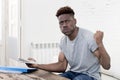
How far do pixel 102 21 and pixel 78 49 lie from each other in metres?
1.01

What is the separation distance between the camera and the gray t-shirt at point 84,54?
78.5 inches

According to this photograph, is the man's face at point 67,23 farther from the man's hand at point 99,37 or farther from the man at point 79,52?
the man's hand at point 99,37

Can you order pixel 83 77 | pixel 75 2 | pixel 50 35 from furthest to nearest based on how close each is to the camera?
1. pixel 50 35
2. pixel 75 2
3. pixel 83 77


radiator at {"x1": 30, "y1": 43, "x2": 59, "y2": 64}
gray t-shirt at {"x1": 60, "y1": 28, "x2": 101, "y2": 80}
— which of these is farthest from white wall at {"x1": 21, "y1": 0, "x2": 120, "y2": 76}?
gray t-shirt at {"x1": 60, "y1": 28, "x2": 101, "y2": 80}

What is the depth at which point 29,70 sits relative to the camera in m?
1.99

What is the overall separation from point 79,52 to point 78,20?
1.45 meters

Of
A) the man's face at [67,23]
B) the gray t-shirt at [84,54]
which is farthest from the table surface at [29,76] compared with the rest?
the man's face at [67,23]

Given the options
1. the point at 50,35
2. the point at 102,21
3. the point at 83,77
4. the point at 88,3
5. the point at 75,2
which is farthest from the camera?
the point at 50,35

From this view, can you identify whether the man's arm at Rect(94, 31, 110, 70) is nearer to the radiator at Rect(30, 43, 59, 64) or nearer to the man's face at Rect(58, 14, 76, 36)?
the man's face at Rect(58, 14, 76, 36)

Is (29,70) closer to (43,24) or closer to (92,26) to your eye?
(92,26)

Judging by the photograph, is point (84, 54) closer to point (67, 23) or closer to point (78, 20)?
point (67, 23)

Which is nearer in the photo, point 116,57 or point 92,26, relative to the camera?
point 116,57

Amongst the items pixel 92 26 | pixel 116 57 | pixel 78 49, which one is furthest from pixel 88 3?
pixel 78 49

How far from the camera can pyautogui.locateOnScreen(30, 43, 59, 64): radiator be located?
143 inches
